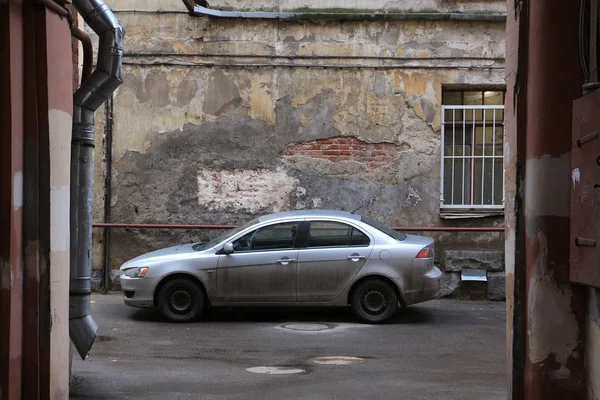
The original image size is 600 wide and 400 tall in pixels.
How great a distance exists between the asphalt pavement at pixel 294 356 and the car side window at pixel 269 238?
1101 mm

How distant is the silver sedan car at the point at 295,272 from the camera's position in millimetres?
10219

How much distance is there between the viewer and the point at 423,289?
10.2 meters

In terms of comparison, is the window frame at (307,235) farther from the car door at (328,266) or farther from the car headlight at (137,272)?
the car headlight at (137,272)

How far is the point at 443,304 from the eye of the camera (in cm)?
1224

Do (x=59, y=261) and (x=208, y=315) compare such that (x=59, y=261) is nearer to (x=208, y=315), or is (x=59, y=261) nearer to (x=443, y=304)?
(x=208, y=315)

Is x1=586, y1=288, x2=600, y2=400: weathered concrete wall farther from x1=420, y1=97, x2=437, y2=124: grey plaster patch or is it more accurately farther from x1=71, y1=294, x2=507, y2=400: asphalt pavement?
x1=420, y1=97, x2=437, y2=124: grey plaster patch

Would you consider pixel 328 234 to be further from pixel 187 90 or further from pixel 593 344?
pixel 593 344

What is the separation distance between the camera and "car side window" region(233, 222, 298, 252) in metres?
10.4

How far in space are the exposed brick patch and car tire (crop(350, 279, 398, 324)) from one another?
3194 millimetres

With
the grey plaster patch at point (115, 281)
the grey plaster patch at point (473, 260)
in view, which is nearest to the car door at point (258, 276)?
the grey plaster patch at point (115, 281)

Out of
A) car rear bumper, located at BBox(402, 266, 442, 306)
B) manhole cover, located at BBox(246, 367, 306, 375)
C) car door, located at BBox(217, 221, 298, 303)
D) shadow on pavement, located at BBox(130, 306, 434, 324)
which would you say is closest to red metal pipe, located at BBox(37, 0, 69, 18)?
manhole cover, located at BBox(246, 367, 306, 375)

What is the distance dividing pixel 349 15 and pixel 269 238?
478 cm

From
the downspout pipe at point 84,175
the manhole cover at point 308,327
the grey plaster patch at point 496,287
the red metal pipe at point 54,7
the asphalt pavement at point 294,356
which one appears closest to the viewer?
the red metal pipe at point 54,7

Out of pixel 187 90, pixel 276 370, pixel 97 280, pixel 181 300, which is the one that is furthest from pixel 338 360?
pixel 187 90
